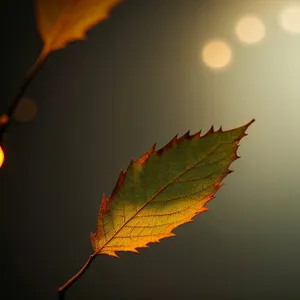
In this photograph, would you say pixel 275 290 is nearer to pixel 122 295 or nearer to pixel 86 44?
pixel 122 295

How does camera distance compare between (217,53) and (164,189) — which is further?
(217,53)

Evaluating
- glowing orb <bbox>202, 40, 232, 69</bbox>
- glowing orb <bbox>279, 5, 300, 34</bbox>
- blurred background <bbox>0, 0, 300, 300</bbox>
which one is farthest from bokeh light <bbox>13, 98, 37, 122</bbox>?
glowing orb <bbox>279, 5, 300, 34</bbox>

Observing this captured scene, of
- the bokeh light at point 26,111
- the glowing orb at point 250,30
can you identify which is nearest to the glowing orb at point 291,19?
the glowing orb at point 250,30

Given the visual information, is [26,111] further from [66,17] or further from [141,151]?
[66,17]

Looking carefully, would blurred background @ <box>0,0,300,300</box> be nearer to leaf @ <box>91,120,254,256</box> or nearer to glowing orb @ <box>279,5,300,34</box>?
glowing orb @ <box>279,5,300,34</box>

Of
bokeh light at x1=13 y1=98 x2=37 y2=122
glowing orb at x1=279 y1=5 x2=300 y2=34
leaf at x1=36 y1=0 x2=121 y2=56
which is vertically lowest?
leaf at x1=36 y1=0 x2=121 y2=56

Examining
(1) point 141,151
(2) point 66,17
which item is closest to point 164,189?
(2) point 66,17

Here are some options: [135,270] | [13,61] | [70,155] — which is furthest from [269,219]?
[13,61]
